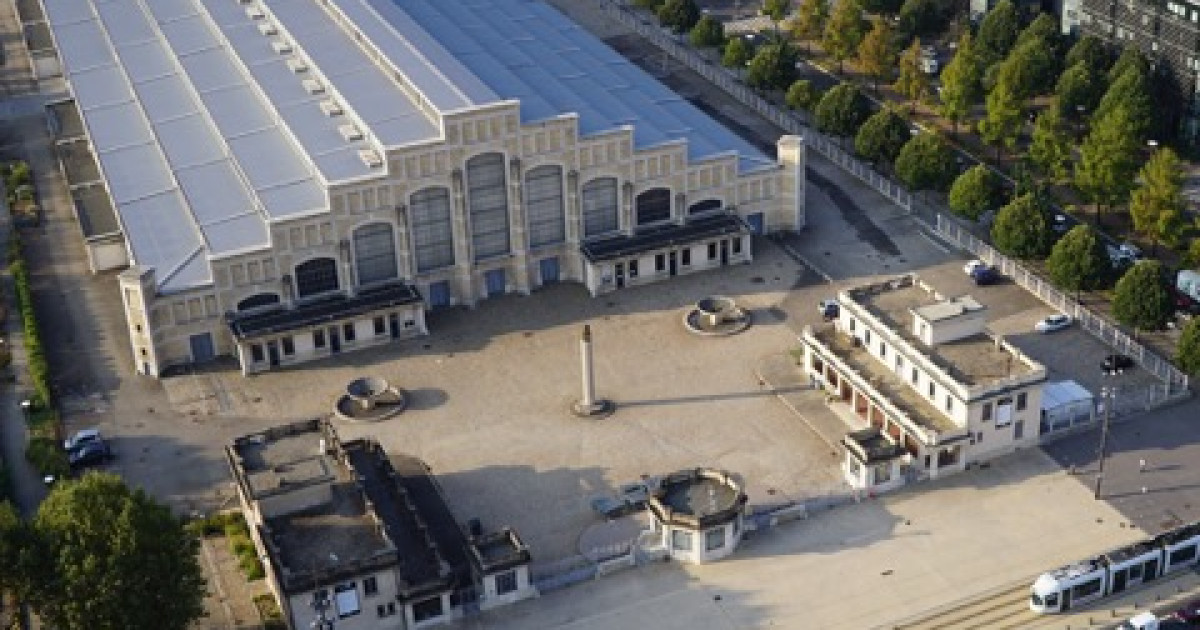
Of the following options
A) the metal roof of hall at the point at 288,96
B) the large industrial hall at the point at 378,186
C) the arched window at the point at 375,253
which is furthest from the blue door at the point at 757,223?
the arched window at the point at 375,253

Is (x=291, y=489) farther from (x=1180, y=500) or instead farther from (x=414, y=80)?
(x=1180, y=500)

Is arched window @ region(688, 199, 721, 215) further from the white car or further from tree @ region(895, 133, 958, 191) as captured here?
the white car

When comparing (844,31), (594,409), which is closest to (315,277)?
(594,409)

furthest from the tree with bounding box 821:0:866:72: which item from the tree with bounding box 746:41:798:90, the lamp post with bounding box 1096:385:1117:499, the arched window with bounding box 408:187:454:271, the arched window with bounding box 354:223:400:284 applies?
the lamp post with bounding box 1096:385:1117:499

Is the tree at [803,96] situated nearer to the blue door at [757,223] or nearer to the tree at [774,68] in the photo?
the tree at [774,68]

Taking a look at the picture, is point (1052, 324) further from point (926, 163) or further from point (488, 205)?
point (488, 205)

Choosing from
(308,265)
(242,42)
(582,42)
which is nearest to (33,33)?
(242,42)
